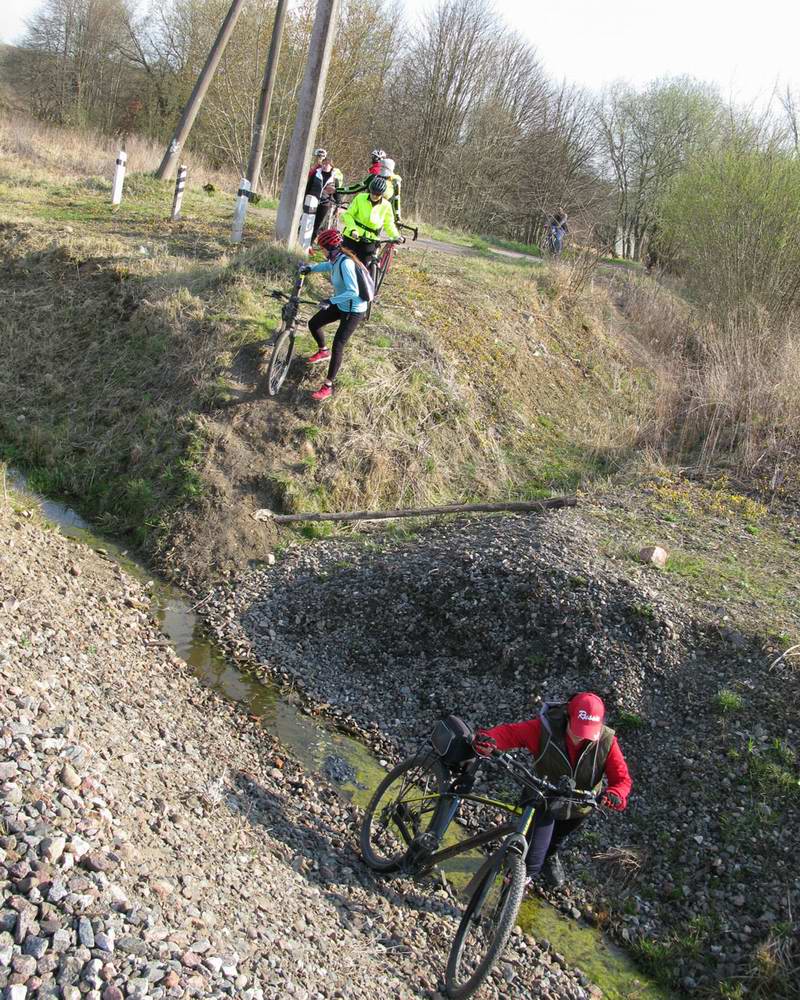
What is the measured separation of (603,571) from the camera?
27.8 ft

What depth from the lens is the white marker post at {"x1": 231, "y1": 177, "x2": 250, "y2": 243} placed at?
1420cm

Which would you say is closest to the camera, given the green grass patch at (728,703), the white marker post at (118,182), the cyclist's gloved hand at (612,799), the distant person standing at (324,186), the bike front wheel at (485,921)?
the bike front wheel at (485,921)

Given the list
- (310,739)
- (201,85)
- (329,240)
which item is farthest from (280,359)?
(201,85)

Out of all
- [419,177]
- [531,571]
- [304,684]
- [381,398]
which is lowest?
[304,684]

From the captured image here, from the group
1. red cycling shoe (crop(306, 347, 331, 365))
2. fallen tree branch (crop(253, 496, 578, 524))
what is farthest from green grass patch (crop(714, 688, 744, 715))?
red cycling shoe (crop(306, 347, 331, 365))

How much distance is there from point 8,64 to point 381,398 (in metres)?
42.0

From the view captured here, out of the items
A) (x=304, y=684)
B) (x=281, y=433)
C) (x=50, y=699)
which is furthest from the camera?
(x=281, y=433)

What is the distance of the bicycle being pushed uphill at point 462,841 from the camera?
4.76 metres

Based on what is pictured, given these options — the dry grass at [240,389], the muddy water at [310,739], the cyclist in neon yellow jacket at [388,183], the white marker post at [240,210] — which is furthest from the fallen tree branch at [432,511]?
the white marker post at [240,210]

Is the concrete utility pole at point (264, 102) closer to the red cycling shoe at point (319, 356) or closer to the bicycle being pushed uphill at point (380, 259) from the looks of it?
the bicycle being pushed uphill at point (380, 259)

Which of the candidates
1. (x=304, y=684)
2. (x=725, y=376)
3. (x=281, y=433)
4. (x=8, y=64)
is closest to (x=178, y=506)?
(x=281, y=433)

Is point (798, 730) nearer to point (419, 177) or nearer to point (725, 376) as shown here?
point (725, 376)

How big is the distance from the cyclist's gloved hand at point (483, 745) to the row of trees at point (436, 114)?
27154 mm

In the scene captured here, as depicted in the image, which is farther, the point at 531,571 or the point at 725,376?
the point at 725,376
